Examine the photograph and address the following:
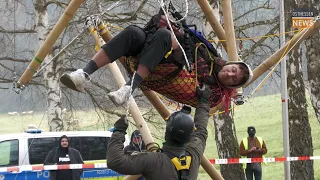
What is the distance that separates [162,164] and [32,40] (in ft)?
44.0

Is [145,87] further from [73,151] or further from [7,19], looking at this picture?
[7,19]

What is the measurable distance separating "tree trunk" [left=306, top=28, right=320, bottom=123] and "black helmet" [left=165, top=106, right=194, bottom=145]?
24.0 ft

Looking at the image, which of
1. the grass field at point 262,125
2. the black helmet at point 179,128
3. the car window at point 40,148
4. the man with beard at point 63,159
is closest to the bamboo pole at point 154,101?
the black helmet at point 179,128

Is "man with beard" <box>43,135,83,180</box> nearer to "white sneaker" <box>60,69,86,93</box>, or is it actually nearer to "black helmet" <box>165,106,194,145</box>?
"white sneaker" <box>60,69,86,93</box>

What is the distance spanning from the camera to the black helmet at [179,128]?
431 cm

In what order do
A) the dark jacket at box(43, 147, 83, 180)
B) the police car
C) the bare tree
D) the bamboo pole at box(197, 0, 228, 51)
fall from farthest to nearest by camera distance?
the bare tree
the police car
the dark jacket at box(43, 147, 83, 180)
the bamboo pole at box(197, 0, 228, 51)

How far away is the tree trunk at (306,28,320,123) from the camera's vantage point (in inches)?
444

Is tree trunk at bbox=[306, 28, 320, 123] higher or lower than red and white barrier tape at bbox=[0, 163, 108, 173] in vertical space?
higher

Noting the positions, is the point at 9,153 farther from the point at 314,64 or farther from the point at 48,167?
the point at 314,64

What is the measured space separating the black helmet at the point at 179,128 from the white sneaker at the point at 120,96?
32cm

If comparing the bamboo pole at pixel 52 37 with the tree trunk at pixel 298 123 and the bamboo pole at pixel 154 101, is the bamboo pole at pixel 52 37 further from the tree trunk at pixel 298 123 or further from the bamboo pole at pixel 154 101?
the tree trunk at pixel 298 123

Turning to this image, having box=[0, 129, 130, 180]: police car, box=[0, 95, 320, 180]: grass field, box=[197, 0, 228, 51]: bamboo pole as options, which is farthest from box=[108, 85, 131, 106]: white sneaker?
box=[0, 95, 320, 180]: grass field

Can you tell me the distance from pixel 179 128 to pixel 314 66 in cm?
753

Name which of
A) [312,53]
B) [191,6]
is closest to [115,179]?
[312,53]
